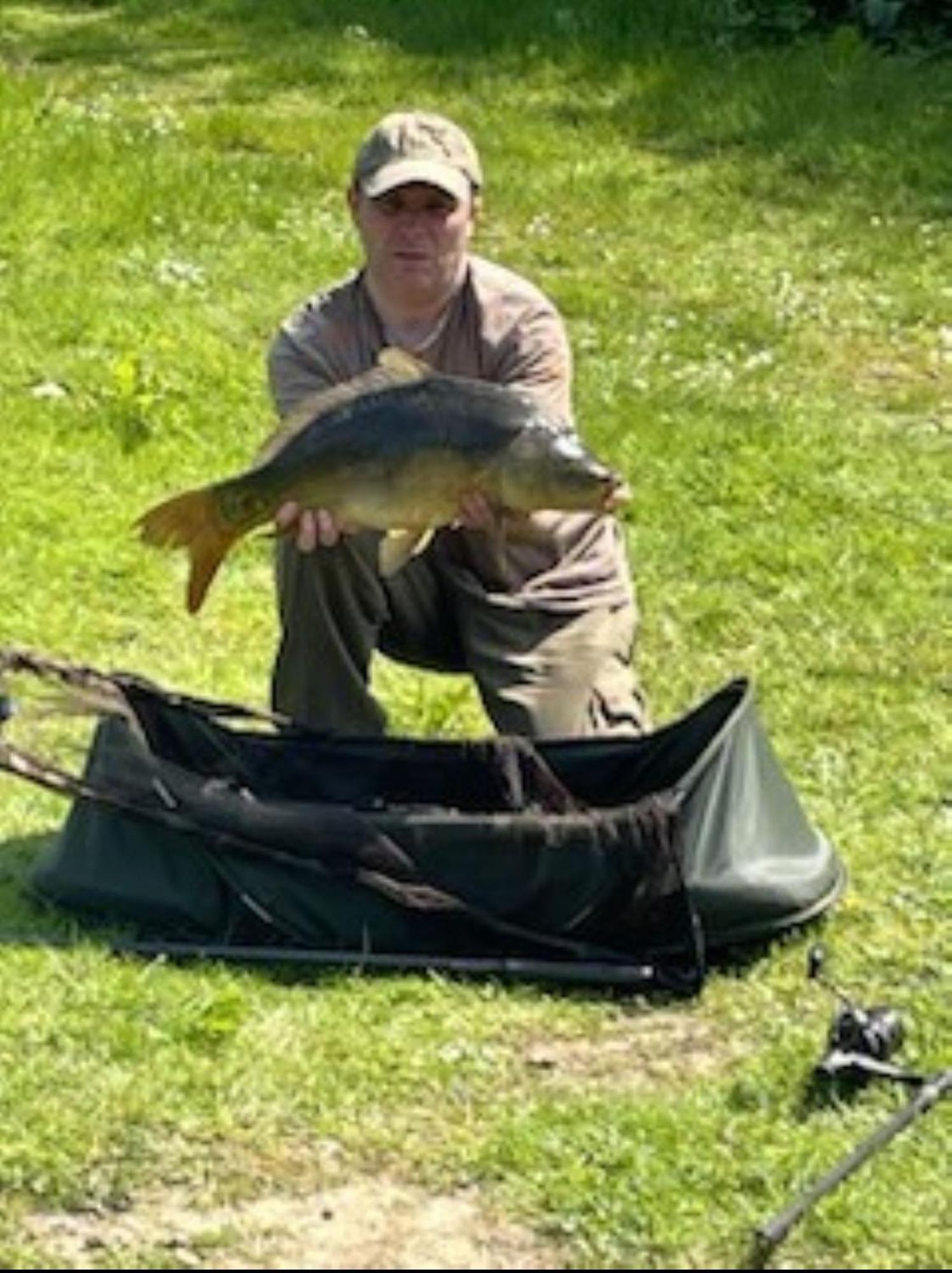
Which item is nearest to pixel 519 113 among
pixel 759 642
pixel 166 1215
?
pixel 759 642

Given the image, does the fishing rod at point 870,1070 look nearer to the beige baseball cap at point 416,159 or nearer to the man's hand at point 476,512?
the man's hand at point 476,512

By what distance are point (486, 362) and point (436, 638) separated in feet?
1.69

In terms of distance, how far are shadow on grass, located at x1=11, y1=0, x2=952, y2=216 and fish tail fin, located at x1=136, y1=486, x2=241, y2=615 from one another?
5.72 meters

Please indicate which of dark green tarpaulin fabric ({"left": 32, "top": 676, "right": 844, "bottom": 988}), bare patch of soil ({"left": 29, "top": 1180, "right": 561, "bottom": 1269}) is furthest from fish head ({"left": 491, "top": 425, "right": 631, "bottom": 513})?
bare patch of soil ({"left": 29, "top": 1180, "right": 561, "bottom": 1269})

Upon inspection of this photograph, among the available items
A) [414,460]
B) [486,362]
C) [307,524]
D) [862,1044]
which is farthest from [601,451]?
[862,1044]

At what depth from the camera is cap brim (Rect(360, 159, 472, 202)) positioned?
5.11 metres

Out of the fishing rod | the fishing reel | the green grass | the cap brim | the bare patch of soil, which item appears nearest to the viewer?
the bare patch of soil

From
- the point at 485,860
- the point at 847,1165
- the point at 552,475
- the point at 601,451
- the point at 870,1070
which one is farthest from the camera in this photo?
the point at 601,451

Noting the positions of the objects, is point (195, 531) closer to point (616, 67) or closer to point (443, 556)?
point (443, 556)

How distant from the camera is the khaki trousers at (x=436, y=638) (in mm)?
5266

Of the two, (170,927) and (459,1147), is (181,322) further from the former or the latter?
(459,1147)

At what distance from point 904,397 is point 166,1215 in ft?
15.8

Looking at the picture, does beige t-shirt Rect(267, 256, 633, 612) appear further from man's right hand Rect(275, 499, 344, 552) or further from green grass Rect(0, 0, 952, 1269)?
green grass Rect(0, 0, 952, 1269)

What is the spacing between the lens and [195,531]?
4.98 metres
